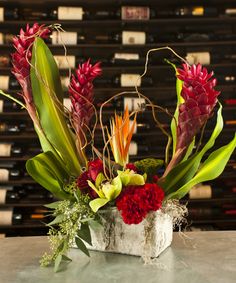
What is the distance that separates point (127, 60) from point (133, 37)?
0.21 metres

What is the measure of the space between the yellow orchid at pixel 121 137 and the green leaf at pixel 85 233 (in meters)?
0.21

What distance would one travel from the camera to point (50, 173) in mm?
1150

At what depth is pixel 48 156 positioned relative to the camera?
3.73 feet

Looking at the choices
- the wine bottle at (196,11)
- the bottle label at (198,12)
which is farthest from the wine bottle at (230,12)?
the bottle label at (198,12)

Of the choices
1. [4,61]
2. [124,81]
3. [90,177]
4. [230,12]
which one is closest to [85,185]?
[90,177]

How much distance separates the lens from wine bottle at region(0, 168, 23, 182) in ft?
11.6

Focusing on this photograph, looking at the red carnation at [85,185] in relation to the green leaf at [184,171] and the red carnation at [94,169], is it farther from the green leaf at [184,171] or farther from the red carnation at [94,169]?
the green leaf at [184,171]

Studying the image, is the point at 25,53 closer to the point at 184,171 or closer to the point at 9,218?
the point at 184,171

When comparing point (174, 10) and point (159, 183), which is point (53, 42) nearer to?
point (174, 10)

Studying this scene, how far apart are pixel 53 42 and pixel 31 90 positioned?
2.60m

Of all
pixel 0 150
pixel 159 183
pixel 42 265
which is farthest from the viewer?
pixel 0 150

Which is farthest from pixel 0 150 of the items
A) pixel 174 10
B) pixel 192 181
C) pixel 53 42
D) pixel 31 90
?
pixel 192 181

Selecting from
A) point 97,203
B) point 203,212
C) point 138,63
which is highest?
point 138,63

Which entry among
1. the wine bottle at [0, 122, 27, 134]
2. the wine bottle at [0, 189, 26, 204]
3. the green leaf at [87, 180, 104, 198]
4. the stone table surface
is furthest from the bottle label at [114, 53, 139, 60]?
the green leaf at [87, 180, 104, 198]
